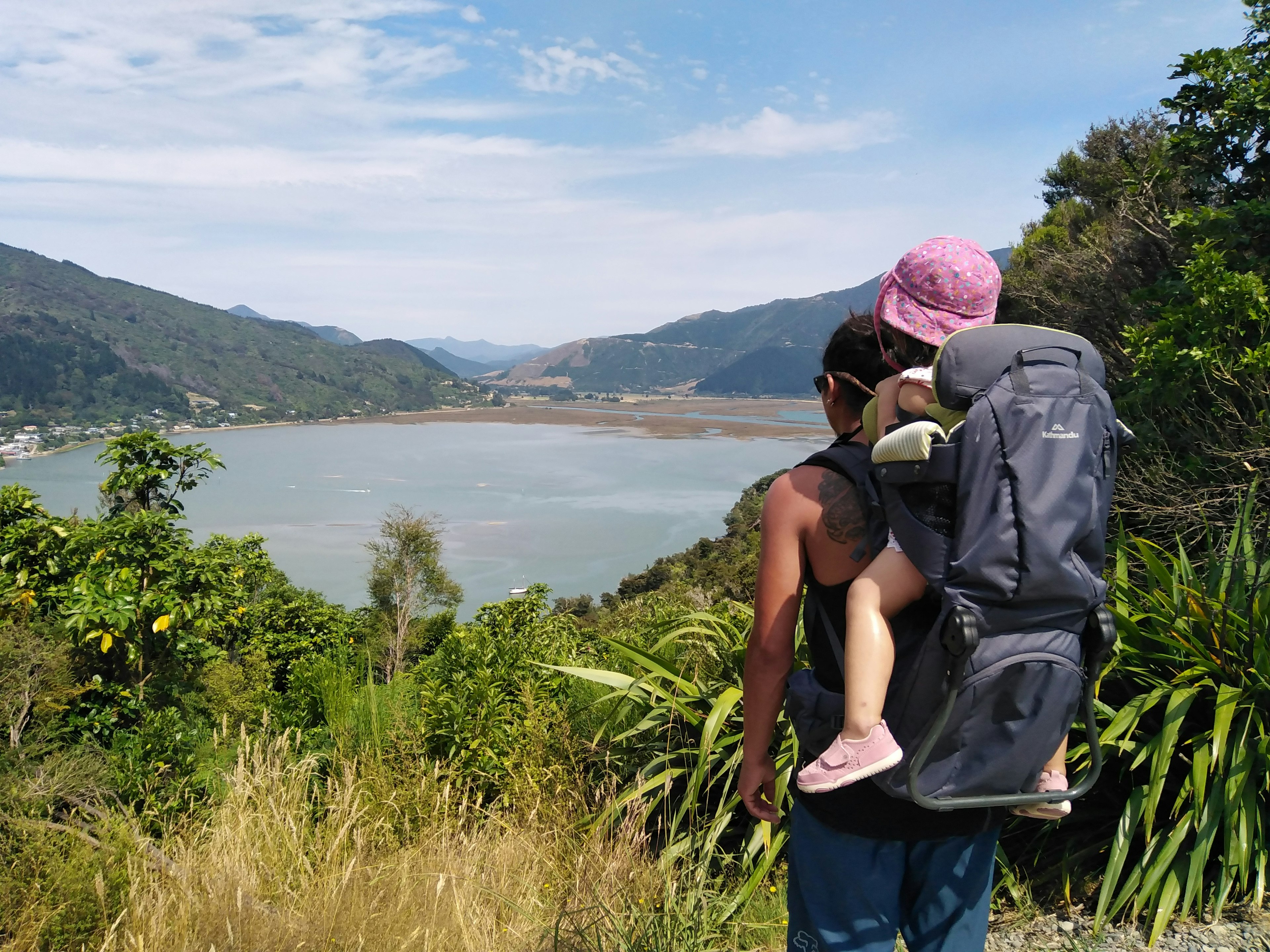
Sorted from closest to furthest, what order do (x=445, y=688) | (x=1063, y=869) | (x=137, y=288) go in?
(x=1063, y=869), (x=445, y=688), (x=137, y=288)

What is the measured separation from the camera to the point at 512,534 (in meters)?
47.0

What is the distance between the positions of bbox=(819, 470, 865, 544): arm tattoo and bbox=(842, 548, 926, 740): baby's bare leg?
53 mm

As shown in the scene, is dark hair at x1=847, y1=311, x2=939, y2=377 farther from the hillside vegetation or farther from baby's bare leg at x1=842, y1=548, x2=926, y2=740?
the hillside vegetation

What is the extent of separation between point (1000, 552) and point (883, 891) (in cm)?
48

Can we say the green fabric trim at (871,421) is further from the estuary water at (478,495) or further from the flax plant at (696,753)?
the estuary water at (478,495)

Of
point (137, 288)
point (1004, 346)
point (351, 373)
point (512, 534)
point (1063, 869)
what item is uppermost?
point (137, 288)

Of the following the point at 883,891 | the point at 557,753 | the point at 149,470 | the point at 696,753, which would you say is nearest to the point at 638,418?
the point at 149,470

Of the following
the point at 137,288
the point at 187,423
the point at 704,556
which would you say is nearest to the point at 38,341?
the point at 187,423

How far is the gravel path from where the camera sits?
1824 mm

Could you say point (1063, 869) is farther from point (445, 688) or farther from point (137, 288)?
point (137, 288)

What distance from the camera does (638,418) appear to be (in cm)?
12025

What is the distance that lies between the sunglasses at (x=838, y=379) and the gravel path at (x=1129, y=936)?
135cm

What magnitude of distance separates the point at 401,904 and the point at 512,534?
45784 mm

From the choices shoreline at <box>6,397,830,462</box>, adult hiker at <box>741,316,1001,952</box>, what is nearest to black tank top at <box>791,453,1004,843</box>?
adult hiker at <box>741,316,1001,952</box>
